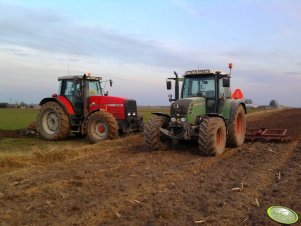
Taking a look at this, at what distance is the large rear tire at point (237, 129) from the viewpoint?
1259 centimetres

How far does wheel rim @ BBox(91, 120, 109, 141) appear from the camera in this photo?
49.4ft

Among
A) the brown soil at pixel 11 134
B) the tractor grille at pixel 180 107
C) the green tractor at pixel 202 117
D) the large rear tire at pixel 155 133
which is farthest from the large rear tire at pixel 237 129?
the brown soil at pixel 11 134

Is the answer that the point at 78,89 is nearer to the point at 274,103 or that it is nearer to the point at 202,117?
the point at 202,117

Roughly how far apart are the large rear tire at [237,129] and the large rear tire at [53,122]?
6.50 metres

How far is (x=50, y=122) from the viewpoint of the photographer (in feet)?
54.8

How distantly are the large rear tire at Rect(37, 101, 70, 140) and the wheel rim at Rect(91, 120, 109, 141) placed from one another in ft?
4.51

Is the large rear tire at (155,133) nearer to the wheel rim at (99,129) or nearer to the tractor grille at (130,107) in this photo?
the wheel rim at (99,129)

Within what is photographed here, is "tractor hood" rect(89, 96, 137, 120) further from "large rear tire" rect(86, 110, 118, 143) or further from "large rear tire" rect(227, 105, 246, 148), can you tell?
"large rear tire" rect(227, 105, 246, 148)

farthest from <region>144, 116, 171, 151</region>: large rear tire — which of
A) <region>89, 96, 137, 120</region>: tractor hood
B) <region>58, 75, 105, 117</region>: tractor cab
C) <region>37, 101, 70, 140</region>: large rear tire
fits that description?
<region>37, 101, 70, 140</region>: large rear tire

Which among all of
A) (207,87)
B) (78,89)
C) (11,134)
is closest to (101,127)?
(78,89)

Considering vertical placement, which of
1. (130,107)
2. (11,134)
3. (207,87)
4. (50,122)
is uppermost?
(207,87)

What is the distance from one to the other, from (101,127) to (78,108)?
1.65 meters

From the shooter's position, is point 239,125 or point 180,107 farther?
point 239,125

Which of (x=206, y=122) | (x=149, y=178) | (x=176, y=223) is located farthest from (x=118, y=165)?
(x=176, y=223)
